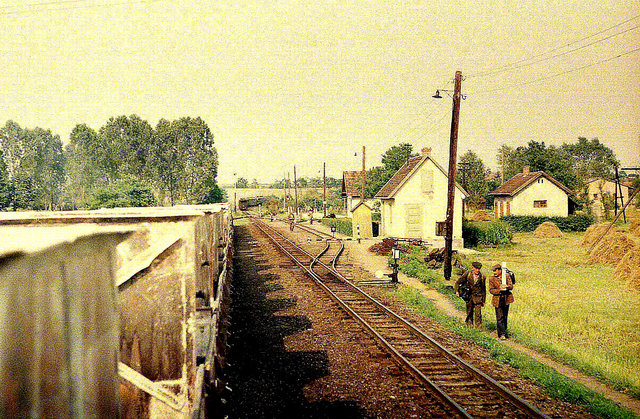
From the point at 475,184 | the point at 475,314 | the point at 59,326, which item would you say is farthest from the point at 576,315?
the point at 475,184

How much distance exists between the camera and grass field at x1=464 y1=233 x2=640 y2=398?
893 centimetres

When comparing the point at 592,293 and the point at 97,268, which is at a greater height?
the point at 97,268

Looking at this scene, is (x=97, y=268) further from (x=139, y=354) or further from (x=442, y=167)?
(x=442, y=167)

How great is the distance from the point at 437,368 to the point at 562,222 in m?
39.7

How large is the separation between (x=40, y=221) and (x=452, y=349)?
8125 mm

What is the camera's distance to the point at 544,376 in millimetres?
7859

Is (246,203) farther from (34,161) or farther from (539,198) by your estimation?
(539,198)

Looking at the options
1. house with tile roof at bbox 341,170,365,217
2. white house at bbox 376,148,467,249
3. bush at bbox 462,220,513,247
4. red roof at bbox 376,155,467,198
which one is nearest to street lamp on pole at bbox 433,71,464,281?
red roof at bbox 376,155,467,198

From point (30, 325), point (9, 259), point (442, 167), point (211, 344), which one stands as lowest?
point (211, 344)

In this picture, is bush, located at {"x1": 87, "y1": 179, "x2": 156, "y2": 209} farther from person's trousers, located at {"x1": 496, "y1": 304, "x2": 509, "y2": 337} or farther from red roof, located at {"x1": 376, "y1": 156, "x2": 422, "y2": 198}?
person's trousers, located at {"x1": 496, "y1": 304, "x2": 509, "y2": 337}

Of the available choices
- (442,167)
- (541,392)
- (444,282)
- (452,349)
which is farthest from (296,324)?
(442,167)

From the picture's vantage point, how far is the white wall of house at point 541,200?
46.8 meters

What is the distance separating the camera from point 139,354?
3172 millimetres

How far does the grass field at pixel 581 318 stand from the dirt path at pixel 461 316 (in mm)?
201
